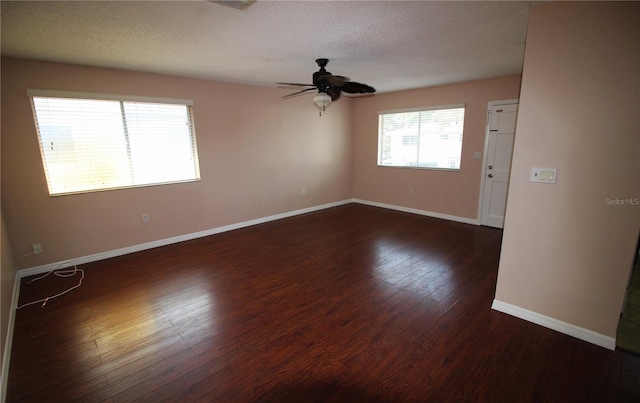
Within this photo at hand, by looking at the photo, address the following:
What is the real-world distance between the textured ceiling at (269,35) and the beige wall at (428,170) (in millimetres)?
914

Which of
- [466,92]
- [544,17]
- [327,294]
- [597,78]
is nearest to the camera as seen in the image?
[597,78]

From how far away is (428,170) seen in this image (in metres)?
5.44

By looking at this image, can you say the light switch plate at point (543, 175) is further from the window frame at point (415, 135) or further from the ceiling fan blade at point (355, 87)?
the window frame at point (415, 135)

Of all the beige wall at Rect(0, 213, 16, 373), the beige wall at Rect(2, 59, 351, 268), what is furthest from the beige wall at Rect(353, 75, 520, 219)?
the beige wall at Rect(0, 213, 16, 373)

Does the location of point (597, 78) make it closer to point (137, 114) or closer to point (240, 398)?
point (240, 398)

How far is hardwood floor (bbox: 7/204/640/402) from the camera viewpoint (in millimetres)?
1729

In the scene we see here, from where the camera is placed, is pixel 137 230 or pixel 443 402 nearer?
pixel 443 402

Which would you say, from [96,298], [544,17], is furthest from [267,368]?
[544,17]

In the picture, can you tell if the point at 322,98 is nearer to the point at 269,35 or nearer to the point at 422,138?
the point at 269,35

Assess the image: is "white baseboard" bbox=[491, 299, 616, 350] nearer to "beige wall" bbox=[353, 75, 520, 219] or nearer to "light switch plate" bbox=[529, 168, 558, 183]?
"light switch plate" bbox=[529, 168, 558, 183]

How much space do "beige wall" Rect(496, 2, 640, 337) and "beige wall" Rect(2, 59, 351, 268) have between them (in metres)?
3.87

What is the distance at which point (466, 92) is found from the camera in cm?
474

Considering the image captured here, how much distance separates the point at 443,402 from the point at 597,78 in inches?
89.0

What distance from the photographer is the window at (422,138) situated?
5055 mm
